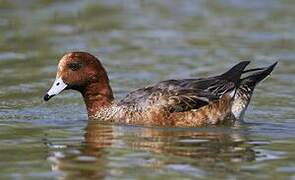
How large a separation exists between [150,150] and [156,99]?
173 centimetres

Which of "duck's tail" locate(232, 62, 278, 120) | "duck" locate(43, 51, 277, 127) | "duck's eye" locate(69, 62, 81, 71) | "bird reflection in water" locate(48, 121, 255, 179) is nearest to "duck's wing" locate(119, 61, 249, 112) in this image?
"duck" locate(43, 51, 277, 127)

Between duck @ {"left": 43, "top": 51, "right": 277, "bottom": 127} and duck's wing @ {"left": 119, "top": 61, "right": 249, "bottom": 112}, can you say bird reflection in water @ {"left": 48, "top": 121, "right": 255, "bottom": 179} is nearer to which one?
duck @ {"left": 43, "top": 51, "right": 277, "bottom": 127}

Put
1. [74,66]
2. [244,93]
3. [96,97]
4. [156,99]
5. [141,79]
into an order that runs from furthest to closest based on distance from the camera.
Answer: [141,79], [244,93], [96,97], [74,66], [156,99]

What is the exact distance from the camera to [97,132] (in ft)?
42.5

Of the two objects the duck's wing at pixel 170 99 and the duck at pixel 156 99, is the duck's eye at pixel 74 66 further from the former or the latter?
the duck's wing at pixel 170 99

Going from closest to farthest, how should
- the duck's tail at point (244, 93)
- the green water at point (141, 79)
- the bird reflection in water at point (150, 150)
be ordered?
the bird reflection in water at point (150, 150) < the green water at point (141, 79) < the duck's tail at point (244, 93)

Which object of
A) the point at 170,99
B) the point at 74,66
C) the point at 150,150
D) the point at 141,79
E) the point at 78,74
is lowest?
the point at 150,150

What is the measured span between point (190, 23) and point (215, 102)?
323 inches

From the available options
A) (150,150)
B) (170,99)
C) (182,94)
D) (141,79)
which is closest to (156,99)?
(170,99)

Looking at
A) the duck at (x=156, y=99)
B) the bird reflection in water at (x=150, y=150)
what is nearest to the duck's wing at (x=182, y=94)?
the duck at (x=156, y=99)

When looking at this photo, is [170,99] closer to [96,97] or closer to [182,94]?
[182,94]

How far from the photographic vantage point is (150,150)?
38.1ft

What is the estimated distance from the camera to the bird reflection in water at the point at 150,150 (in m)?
10.7

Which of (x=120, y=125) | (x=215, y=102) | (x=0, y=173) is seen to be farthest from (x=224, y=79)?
(x=0, y=173)
